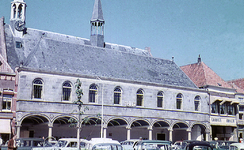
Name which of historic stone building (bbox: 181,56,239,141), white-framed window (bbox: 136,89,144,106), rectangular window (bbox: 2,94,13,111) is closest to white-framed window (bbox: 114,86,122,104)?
white-framed window (bbox: 136,89,144,106)

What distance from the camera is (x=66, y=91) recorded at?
3634 cm

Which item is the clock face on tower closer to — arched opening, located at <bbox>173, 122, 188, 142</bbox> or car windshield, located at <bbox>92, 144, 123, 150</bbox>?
arched opening, located at <bbox>173, 122, 188, 142</bbox>

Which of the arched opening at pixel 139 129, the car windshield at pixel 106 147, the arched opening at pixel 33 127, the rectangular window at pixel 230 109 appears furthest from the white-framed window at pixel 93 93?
the rectangular window at pixel 230 109

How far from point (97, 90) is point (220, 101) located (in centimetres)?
1711

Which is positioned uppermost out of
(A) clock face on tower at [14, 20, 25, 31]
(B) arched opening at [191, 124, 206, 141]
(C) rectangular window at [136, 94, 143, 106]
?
(A) clock face on tower at [14, 20, 25, 31]

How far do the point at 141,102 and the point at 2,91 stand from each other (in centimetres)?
1483

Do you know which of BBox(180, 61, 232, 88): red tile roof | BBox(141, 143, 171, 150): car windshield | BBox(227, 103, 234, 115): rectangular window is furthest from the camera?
BBox(227, 103, 234, 115): rectangular window

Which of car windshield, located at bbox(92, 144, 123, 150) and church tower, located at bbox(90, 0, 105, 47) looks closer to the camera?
car windshield, located at bbox(92, 144, 123, 150)

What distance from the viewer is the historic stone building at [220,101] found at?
1810 inches

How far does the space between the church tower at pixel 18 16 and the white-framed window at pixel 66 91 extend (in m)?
10.4

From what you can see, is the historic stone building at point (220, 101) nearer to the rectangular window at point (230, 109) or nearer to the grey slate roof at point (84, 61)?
the rectangular window at point (230, 109)

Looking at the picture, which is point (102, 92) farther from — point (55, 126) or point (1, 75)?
point (1, 75)

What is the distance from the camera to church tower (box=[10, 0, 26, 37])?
139ft

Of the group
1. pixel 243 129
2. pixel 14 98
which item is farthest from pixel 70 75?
pixel 243 129
